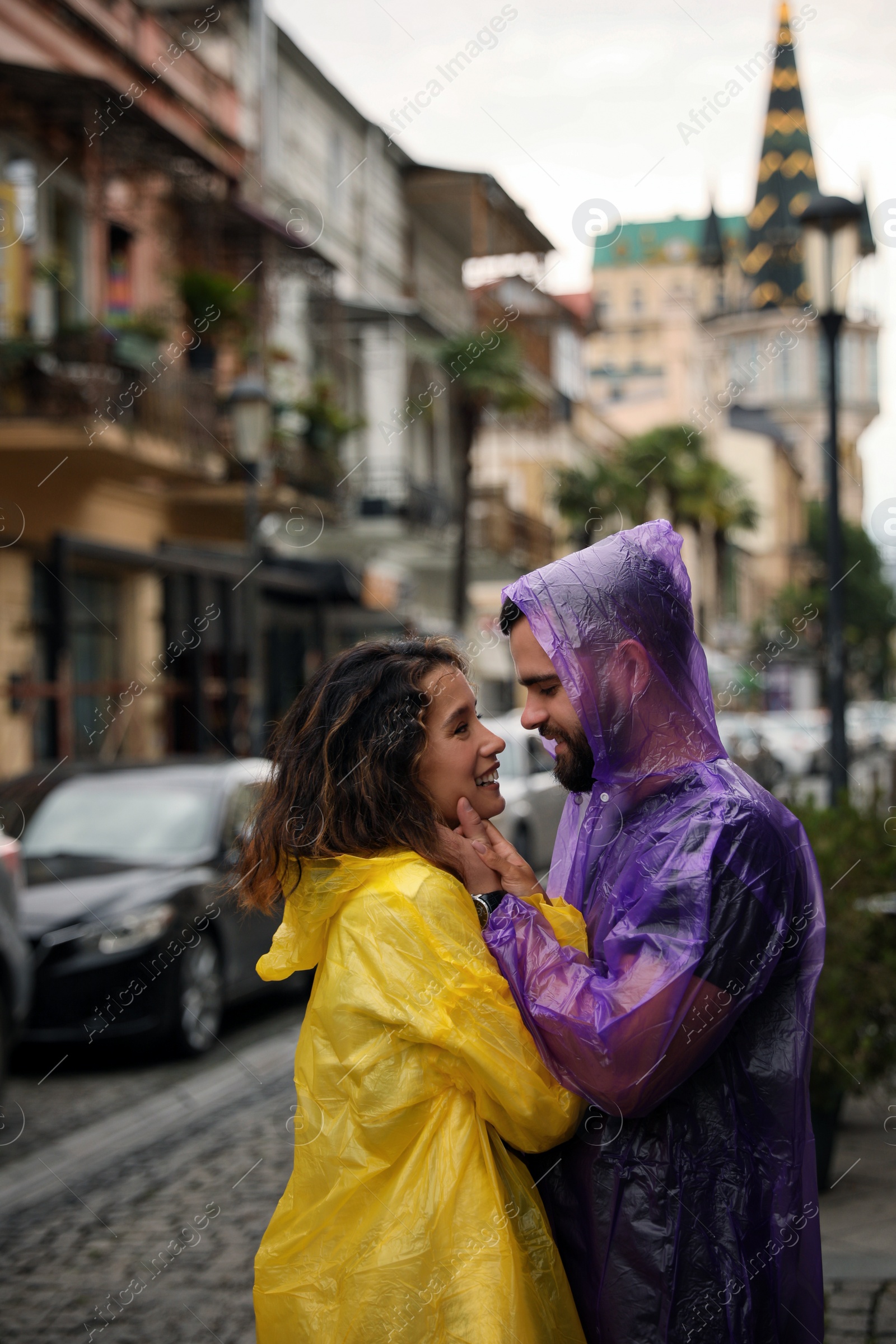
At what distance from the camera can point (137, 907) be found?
773cm

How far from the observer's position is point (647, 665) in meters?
2.16

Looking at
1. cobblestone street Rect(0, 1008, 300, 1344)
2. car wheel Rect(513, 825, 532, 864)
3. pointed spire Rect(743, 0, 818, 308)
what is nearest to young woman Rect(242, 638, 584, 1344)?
cobblestone street Rect(0, 1008, 300, 1344)

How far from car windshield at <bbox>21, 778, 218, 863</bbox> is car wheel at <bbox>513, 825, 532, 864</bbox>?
6398 mm

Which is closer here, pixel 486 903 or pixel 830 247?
pixel 486 903

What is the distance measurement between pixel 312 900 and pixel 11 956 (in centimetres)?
459

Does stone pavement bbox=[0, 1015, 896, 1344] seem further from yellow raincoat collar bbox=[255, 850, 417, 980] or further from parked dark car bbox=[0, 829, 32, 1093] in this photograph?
yellow raincoat collar bbox=[255, 850, 417, 980]

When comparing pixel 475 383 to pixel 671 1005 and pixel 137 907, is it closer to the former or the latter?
pixel 137 907

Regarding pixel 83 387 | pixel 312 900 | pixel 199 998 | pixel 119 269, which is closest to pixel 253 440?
pixel 83 387

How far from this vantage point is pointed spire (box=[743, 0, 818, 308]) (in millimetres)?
106250

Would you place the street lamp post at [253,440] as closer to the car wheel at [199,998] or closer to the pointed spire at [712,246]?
the car wheel at [199,998]

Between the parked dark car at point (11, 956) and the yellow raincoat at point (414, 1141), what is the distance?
14.8 feet

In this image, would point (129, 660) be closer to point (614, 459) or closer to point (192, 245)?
point (192, 245)

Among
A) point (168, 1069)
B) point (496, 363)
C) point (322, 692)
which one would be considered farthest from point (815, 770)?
point (322, 692)

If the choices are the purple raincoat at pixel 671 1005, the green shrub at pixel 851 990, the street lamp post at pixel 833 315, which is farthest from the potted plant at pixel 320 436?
the purple raincoat at pixel 671 1005
